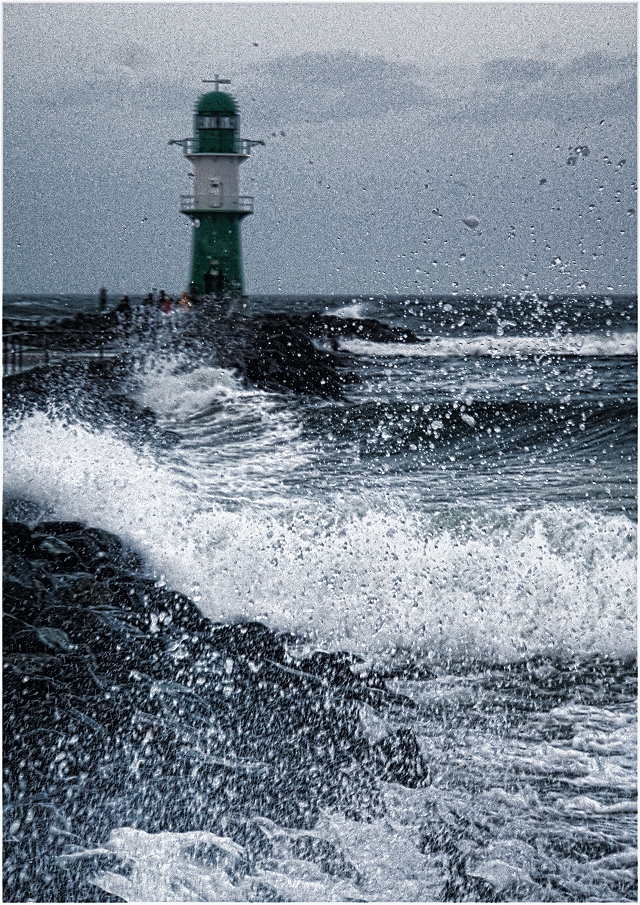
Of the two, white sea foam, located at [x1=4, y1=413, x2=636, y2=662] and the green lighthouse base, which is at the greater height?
the green lighthouse base

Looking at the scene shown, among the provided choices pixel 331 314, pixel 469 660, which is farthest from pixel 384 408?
pixel 469 660

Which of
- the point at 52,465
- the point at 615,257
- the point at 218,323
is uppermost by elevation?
the point at 615,257

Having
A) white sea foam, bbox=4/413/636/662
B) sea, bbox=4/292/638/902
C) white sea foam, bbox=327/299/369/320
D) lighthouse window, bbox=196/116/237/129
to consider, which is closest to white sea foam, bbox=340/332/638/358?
sea, bbox=4/292/638/902

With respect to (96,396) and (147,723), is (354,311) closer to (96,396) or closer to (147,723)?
(96,396)

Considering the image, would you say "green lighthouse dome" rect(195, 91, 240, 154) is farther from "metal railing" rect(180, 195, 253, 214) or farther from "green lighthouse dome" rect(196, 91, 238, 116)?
"metal railing" rect(180, 195, 253, 214)

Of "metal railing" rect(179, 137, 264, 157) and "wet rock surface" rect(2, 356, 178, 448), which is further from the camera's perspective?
"wet rock surface" rect(2, 356, 178, 448)

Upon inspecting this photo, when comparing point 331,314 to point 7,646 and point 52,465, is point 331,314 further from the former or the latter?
point 7,646

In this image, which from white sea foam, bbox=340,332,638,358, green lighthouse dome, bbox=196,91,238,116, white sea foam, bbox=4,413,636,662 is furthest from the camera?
white sea foam, bbox=340,332,638,358

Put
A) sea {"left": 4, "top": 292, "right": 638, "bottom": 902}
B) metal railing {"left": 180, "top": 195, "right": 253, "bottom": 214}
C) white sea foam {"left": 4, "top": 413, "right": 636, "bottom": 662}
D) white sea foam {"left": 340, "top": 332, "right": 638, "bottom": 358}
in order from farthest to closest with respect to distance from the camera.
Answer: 1. white sea foam {"left": 340, "top": 332, "right": 638, "bottom": 358}
2. metal railing {"left": 180, "top": 195, "right": 253, "bottom": 214}
3. white sea foam {"left": 4, "top": 413, "right": 636, "bottom": 662}
4. sea {"left": 4, "top": 292, "right": 638, "bottom": 902}
